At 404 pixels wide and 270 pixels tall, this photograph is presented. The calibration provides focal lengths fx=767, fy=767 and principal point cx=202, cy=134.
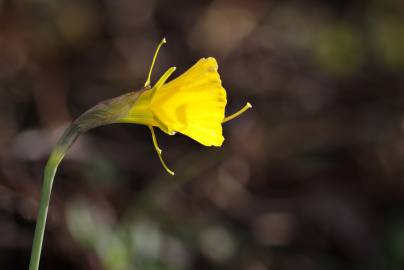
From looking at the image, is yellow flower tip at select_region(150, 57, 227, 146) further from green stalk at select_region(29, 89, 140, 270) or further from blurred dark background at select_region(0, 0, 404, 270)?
blurred dark background at select_region(0, 0, 404, 270)

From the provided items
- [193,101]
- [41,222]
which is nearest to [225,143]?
[193,101]

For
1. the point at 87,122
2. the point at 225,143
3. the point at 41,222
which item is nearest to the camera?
the point at 41,222

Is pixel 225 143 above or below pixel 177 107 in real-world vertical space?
below

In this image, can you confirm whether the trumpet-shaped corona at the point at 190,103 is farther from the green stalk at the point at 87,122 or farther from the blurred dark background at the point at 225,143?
the blurred dark background at the point at 225,143

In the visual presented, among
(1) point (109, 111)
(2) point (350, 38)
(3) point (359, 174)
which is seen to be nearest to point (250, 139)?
(3) point (359, 174)

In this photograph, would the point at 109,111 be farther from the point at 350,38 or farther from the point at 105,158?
the point at 350,38

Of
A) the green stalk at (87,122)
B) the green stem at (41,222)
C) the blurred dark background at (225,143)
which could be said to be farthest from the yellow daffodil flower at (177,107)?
the blurred dark background at (225,143)

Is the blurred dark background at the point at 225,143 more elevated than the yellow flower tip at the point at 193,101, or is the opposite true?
the yellow flower tip at the point at 193,101

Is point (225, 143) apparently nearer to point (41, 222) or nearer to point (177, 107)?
point (177, 107)
